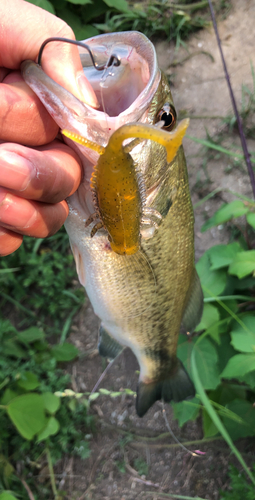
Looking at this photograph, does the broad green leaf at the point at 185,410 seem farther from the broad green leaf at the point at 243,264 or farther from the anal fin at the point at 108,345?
the broad green leaf at the point at 243,264

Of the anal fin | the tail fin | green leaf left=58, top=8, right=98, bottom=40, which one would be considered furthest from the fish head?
green leaf left=58, top=8, right=98, bottom=40

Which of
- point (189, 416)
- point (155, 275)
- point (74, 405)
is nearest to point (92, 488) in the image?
point (74, 405)

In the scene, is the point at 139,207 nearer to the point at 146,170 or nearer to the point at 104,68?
the point at 146,170

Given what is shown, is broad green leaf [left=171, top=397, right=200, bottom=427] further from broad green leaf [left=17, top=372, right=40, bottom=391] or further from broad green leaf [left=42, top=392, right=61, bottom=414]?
broad green leaf [left=17, top=372, right=40, bottom=391]

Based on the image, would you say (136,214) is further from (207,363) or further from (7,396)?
(7,396)

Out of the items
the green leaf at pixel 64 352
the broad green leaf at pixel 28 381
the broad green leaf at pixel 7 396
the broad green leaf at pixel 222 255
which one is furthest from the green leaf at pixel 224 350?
the broad green leaf at pixel 7 396

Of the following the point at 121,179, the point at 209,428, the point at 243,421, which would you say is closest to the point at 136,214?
the point at 121,179

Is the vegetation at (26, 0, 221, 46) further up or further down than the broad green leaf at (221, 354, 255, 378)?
further up
